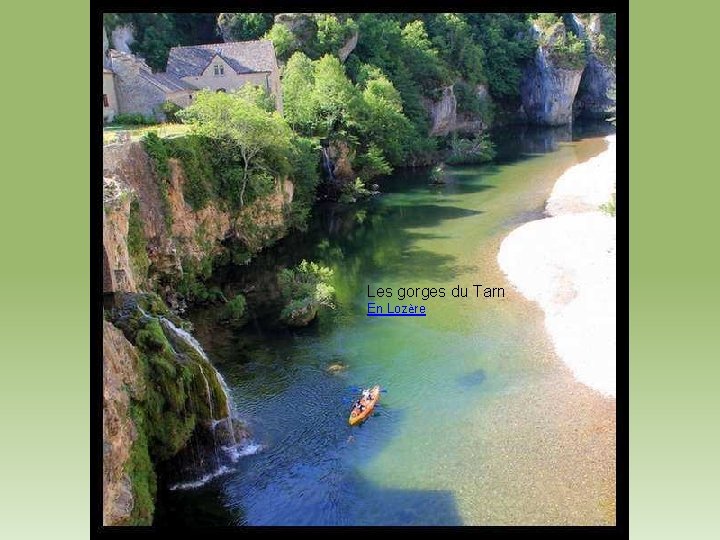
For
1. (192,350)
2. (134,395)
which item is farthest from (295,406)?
(134,395)

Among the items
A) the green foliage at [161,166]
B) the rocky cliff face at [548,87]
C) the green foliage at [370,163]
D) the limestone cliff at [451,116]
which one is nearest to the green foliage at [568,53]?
the rocky cliff face at [548,87]

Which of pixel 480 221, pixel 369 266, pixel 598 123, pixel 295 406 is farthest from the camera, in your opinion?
pixel 598 123

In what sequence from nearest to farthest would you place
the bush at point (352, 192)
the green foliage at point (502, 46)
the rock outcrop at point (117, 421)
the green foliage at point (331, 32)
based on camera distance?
1. the rock outcrop at point (117, 421)
2. the bush at point (352, 192)
3. the green foliage at point (331, 32)
4. the green foliage at point (502, 46)

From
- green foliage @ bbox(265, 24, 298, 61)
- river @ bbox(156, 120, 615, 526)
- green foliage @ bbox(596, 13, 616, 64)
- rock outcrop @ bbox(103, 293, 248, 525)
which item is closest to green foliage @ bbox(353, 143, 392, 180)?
green foliage @ bbox(265, 24, 298, 61)

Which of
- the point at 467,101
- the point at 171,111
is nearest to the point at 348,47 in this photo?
the point at 467,101

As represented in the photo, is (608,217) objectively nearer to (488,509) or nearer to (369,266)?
(369,266)

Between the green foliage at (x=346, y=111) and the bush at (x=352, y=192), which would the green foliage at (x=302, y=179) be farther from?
the green foliage at (x=346, y=111)

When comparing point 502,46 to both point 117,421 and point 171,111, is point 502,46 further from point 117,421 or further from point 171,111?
point 117,421
